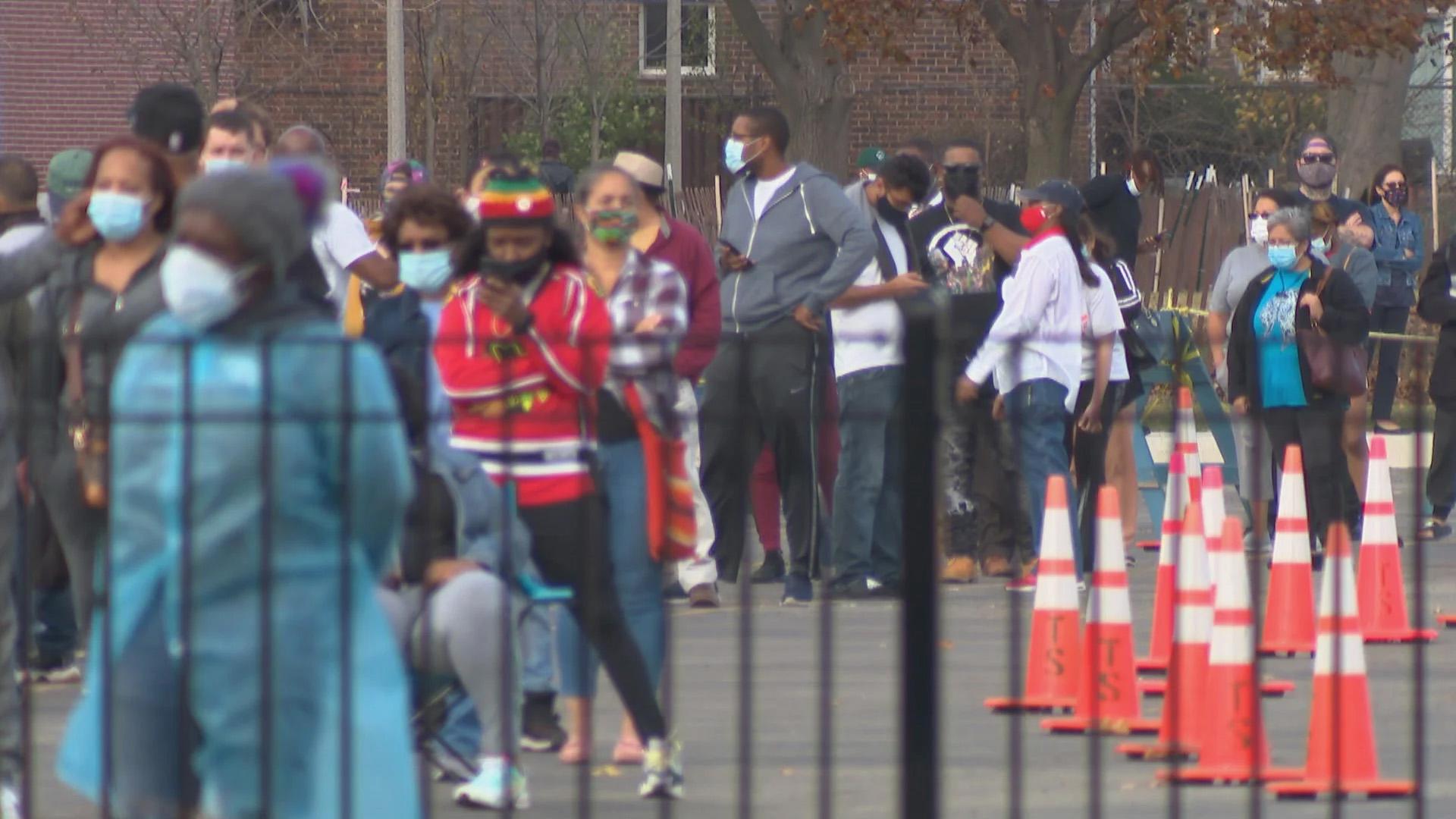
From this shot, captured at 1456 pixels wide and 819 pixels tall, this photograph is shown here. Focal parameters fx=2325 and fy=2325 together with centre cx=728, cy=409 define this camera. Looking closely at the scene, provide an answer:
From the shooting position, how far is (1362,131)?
88.5ft

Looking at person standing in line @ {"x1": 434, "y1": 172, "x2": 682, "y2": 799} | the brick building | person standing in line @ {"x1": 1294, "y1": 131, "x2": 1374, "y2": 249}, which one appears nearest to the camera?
person standing in line @ {"x1": 434, "y1": 172, "x2": 682, "y2": 799}

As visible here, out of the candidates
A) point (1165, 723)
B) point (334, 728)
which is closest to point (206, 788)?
point (334, 728)

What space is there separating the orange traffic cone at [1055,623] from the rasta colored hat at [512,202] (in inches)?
75.4

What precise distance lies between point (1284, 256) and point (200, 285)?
309 inches

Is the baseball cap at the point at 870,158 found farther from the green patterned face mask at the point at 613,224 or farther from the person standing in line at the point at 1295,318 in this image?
the green patterned face mask at the point at 613,224

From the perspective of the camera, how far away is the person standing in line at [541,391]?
221 inches

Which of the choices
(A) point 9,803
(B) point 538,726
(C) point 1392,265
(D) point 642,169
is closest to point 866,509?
(D) point 642,169

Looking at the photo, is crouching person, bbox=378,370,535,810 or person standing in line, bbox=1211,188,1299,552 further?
person standing in line, bbox=1211,188,1299,552

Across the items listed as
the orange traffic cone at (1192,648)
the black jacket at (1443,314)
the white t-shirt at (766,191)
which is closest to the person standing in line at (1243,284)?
the black jacket at (1443,314)

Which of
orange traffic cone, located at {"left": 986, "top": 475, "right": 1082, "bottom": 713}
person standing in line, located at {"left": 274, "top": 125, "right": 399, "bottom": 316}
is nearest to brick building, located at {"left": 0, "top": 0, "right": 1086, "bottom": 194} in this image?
person standing in line, located at {"left": 274, "top": 125, "right": 399, "bottom": 316}

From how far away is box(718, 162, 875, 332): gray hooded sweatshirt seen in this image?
9828mm

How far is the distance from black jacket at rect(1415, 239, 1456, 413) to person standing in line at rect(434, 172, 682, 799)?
277 inches

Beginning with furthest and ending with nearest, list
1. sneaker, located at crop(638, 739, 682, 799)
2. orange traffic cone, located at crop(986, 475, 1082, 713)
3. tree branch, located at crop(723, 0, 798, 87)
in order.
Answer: tree branch, located at crop(723, 0, 798, 87), orange traffic cone, located at crop(986, 475, 1082, 713), sneaker, located at crop(638, 739, 682, 799)

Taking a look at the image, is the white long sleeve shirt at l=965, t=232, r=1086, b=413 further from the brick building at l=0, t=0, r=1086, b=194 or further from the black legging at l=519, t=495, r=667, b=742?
the brick building at l=0, t=0, r=1086, b=194
